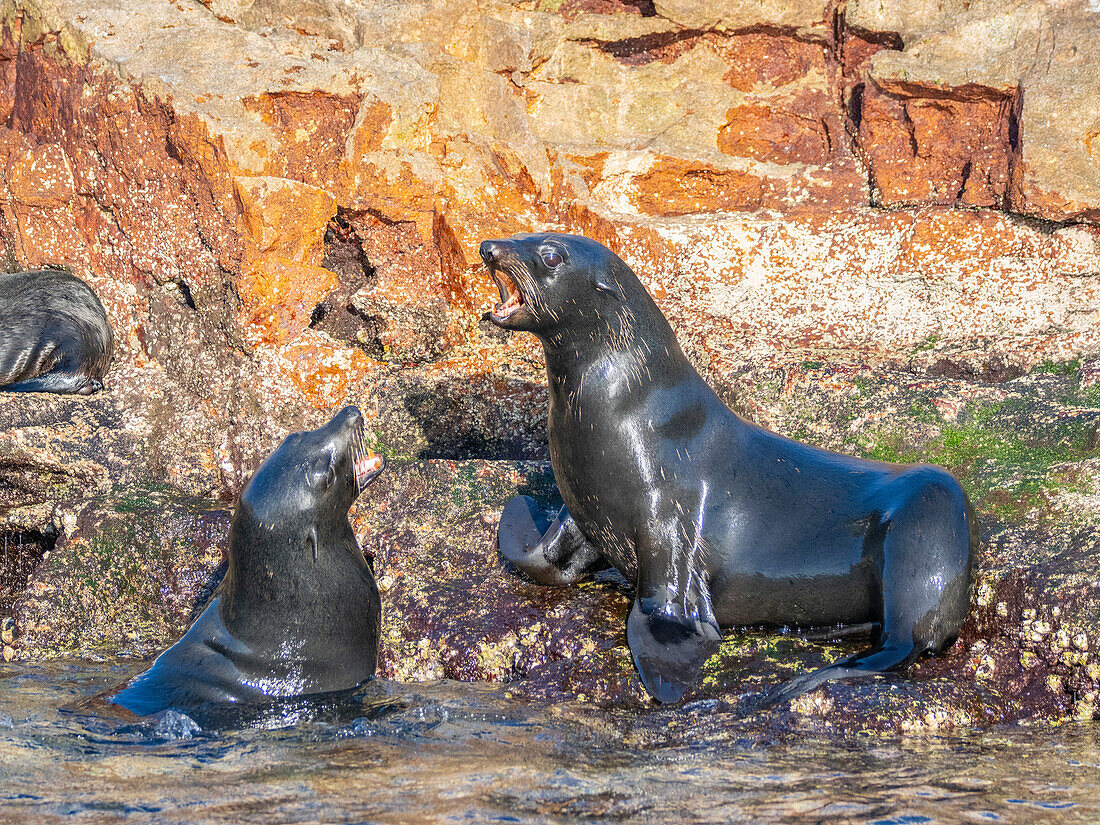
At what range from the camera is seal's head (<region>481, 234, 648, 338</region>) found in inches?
167

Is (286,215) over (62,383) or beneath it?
over

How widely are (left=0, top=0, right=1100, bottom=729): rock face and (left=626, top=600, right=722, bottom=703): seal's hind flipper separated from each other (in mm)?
666

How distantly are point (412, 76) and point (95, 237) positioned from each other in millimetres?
2374

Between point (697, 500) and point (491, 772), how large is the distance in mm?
1709

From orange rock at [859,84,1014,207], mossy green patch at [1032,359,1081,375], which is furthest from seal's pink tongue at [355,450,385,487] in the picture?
orange rock at [859,84,1014,207]

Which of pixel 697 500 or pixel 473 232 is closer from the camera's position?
pixel 697 500

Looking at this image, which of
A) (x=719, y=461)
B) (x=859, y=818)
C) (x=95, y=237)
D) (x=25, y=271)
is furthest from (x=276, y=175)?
(x=859, y=818)

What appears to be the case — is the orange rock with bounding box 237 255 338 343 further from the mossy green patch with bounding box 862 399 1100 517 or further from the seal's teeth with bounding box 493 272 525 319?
the mossy green patch with bounding box 862 399 1100 517

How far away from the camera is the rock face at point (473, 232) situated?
5258 millimetres

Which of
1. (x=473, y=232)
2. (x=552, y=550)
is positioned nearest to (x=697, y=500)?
(x=552, y=550)

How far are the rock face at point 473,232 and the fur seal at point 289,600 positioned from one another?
0.47 m

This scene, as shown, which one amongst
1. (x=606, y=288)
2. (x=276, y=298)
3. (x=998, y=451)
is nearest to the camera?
(x=606, y=288)

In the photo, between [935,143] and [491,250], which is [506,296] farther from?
[935,143]

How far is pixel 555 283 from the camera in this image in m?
4.24
